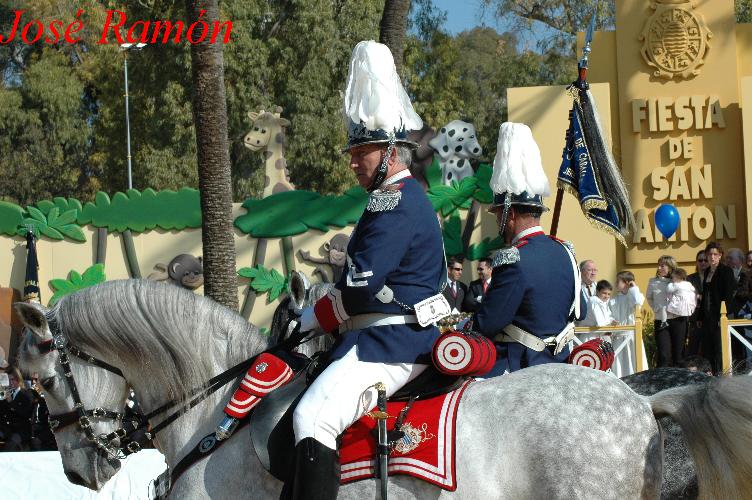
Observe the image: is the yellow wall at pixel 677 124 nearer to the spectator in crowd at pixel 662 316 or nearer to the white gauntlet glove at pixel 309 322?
the spectator in crowd at pixel 662 316

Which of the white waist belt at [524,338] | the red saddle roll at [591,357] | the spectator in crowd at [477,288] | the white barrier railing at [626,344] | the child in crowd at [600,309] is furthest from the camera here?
the child in crowd at [600,309]

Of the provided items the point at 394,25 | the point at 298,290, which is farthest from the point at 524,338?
the point at 394,25

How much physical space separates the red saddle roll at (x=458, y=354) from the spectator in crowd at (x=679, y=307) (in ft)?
36.8

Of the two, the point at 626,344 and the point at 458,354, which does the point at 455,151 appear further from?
the point at 458,354

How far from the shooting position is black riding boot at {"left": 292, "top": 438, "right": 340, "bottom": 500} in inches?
189

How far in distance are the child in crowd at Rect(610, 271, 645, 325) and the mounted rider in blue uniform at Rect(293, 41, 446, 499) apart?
11.5 metres

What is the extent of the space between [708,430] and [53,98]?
47.6 metres

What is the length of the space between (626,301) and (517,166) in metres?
10.4

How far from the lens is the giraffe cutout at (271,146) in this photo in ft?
74.7

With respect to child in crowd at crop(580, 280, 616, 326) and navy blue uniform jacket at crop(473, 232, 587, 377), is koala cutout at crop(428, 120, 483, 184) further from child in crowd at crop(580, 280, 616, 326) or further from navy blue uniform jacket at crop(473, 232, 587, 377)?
navy blue uniform jacket at crop(473, 232, 587, 377)

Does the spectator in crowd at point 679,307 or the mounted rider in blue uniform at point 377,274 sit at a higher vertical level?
the mounted rider in blue uniform at point 377,274

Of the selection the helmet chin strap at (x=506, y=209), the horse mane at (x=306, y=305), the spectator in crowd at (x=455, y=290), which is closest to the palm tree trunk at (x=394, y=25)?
the spectator in crowd at (x=455, y=290)

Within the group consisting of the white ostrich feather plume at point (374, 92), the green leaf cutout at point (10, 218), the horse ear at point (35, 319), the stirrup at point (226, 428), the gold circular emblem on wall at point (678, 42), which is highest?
the gold circular emblem on wall at point (678, 42)

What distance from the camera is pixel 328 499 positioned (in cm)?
482
